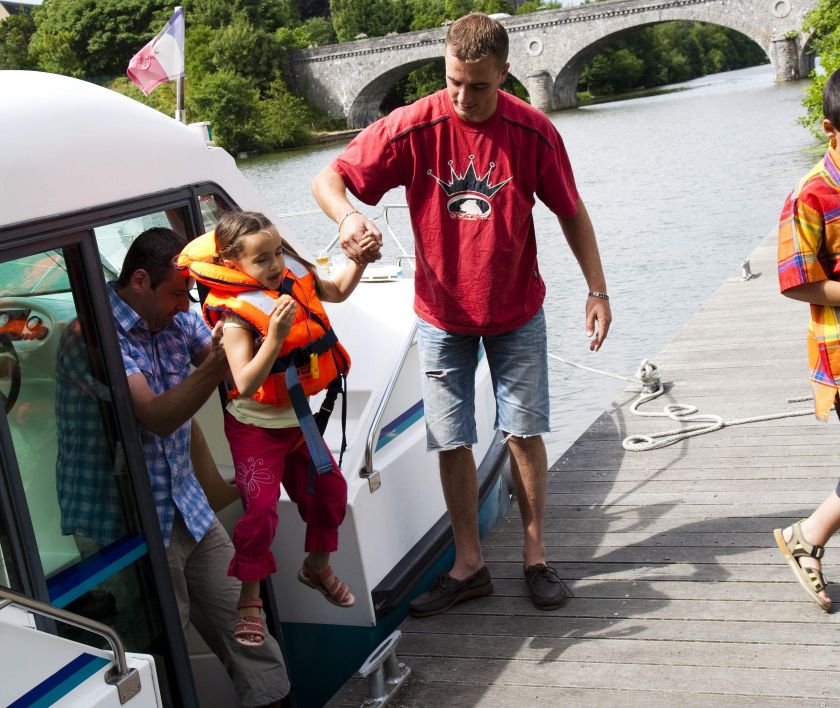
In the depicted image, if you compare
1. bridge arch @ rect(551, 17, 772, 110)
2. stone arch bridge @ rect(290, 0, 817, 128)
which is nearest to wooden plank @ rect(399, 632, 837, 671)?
stone arch bridge @ rect(290, 0, 817, 128)

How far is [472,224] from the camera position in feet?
9.67

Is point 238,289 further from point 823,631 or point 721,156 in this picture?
point 721,156

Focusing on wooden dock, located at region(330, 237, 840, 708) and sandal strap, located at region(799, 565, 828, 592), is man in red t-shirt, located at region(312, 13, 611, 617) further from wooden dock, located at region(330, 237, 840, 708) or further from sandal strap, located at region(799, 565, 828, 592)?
sandal strap, located at region(799, 565, 828, 592)

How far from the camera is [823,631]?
2.94 meters

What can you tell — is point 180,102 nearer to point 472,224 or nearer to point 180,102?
point 180,102

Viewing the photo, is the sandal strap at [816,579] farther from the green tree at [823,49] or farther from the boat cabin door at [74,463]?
the green tree at [823,49]

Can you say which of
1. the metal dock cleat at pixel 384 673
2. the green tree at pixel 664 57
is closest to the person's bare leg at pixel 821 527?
the metal dock cleat at pixel 384 673

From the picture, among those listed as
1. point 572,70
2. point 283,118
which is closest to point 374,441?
point 283,118

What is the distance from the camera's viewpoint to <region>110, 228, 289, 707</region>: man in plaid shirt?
8.38 ft

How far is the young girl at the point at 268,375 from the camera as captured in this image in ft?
8.28

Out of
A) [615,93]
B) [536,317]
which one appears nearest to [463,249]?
[536,317]

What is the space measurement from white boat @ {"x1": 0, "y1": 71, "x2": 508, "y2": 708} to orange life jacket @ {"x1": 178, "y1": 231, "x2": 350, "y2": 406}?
0.74 feet

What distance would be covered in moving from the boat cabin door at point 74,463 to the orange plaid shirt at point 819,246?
1.66 metres

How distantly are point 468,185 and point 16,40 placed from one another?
204ft
